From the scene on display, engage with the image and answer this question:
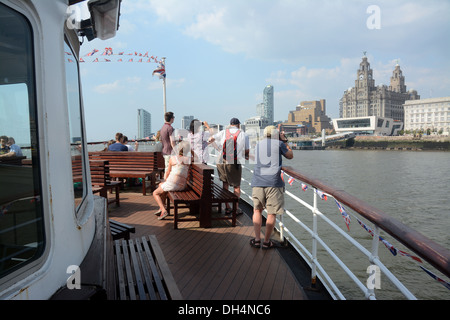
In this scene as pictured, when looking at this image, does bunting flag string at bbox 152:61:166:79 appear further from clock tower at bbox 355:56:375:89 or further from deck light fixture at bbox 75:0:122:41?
clock tower at bbox 355:56:375:89

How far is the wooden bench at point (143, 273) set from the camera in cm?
196

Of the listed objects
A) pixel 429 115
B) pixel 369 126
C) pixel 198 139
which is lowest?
pixel 198 139

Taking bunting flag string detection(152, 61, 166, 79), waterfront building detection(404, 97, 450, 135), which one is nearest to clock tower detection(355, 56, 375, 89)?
waterfront building detection(404, 97, 450, 135)

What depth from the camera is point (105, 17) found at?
6.63 feet

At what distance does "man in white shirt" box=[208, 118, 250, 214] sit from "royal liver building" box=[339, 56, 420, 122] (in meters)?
151

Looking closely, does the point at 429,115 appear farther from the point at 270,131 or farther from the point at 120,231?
the point at 120,231

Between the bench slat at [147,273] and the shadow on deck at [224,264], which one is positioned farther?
the shadow on deck at [224,264]

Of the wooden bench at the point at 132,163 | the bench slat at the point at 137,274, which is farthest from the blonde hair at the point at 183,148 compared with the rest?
the wooden bench at the point at 132,163

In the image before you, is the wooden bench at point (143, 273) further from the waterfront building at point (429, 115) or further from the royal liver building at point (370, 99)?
the royal liver building at point (370, 99)

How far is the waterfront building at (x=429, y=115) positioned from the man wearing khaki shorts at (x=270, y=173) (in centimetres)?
12984

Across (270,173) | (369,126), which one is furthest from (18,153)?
(369,126)

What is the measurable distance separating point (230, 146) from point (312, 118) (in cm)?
19024

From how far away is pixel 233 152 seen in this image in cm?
508
